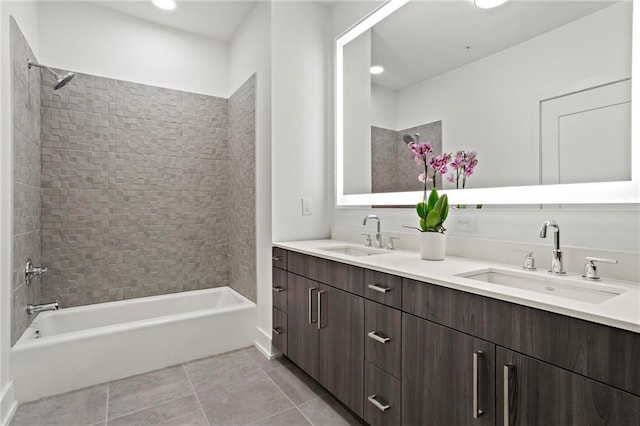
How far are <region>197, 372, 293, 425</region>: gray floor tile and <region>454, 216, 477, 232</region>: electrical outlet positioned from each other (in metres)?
1.34

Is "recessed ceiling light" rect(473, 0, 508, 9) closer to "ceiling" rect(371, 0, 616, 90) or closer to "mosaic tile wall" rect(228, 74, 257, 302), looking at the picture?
"ceiling" rect(371, 0, 616, 90)

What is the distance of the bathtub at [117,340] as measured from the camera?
1921mm

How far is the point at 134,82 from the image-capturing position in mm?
2809

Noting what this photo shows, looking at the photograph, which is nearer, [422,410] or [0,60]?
[422,410]

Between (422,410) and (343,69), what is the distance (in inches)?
91.3

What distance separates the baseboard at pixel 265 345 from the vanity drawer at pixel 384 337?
3.65ft

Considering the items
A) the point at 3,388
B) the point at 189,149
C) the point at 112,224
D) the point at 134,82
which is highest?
the point at 134,82

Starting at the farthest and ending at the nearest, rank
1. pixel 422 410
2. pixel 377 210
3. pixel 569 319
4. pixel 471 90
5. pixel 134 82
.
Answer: pixel 134 82, pixel 377 210, pixel 471 90, pixel 422 410, pixel 569 319

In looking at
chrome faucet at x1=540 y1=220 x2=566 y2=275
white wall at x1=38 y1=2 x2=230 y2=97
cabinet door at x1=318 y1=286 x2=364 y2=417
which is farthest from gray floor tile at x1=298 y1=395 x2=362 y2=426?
white wall at x1=38 y1=2 x2=230 y2=97

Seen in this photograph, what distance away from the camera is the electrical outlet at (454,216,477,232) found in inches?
65.9

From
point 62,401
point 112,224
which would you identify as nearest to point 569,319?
point 62,401

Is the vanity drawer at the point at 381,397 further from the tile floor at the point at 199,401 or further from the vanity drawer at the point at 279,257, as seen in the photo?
the vanity drawer at the point at 279,257

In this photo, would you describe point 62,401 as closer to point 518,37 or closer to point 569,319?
point 569,319

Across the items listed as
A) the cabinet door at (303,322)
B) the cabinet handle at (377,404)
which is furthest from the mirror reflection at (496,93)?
the cabinet handle at (377,404)
